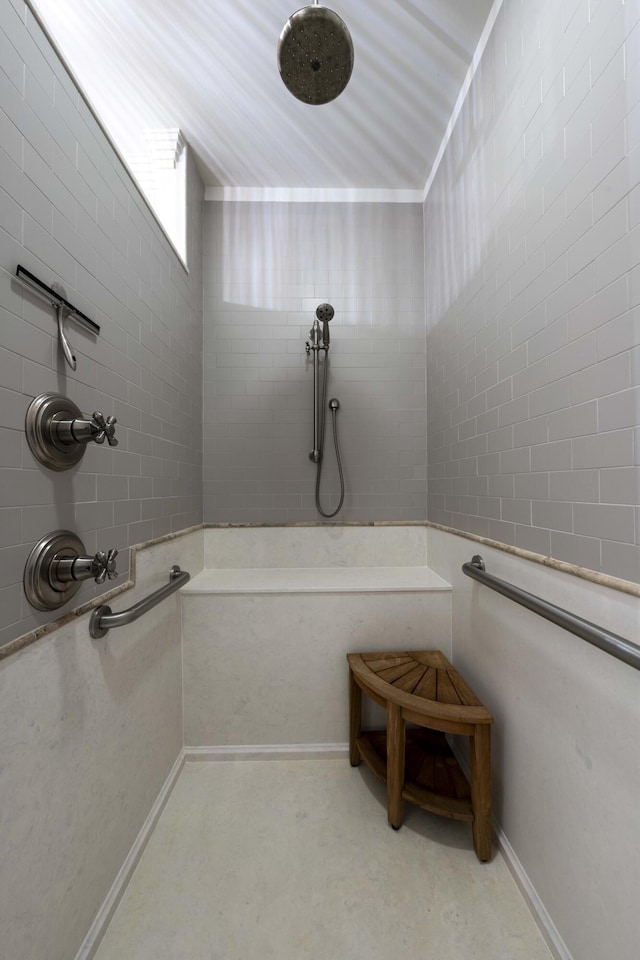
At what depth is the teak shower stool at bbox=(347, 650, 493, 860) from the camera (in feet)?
3.64

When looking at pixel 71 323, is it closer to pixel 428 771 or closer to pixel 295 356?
pixel 295 356

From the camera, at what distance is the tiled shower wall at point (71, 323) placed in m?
0.70

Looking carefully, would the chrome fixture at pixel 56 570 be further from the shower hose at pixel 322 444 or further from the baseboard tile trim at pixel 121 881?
the shower hose at pixel 322 444

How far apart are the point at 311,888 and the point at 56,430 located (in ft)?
4.57

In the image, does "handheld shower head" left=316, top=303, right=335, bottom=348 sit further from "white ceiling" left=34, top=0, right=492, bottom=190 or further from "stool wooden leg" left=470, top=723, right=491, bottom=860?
"stool wooden leg" left=470, top=723, right=491, bottom=860

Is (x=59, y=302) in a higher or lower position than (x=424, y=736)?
higher

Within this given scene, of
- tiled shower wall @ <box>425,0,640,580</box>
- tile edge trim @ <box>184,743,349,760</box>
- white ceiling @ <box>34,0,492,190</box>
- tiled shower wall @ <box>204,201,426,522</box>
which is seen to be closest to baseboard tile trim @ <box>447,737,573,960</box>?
tile edge trim @ <box>184,743,349,760</box>

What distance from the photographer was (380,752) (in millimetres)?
1414

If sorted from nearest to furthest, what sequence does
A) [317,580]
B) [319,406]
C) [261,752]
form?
[261,752], [317,580], [319,406]

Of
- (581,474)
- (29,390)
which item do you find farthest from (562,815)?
(29,390)

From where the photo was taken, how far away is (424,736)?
150 centimetres

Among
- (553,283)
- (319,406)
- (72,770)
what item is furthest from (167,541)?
(553,283)

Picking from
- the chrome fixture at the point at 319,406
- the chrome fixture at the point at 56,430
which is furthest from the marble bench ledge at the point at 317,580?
the chrome fixture at the point at 56,430

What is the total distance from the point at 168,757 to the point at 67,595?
958 mm
